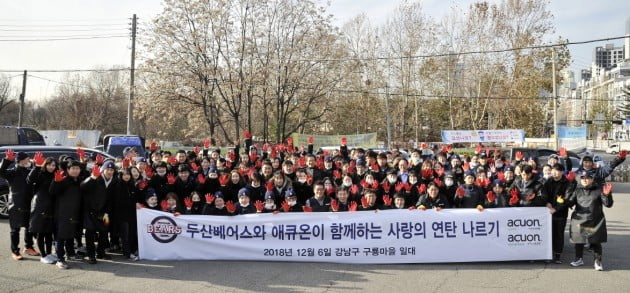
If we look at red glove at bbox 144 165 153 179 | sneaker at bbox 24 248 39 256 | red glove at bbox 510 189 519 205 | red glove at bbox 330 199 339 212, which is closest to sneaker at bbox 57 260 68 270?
sneaker at bbox 24 248 39 256

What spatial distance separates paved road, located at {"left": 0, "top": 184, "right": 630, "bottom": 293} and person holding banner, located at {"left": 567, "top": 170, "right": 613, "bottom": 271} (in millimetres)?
287

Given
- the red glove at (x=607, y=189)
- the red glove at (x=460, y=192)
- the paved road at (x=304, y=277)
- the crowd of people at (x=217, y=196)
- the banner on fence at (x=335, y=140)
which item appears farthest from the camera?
the banner on fence at (x=335, y=140)

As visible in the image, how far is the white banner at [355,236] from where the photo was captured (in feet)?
21.7

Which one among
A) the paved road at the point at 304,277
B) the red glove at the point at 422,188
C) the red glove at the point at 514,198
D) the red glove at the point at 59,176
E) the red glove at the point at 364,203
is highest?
the red glove at the point at 59,176

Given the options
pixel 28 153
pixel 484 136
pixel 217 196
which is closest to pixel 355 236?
pixel 217 196

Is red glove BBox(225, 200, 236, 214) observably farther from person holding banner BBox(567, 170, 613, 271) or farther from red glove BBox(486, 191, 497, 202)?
person holding banner BBox(567, 170, 613, 271)

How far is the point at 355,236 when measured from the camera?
6703mm

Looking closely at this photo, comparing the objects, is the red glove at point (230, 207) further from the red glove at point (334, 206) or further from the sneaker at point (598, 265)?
the sneaker at point (598, 265)

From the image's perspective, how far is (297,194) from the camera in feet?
26.4

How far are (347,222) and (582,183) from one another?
131 inches

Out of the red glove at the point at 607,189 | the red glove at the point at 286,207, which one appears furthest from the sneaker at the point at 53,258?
the red glove at the point at 607,189

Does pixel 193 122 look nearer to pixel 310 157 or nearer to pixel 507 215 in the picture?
pixel 310 157

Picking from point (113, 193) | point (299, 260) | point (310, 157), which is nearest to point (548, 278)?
point (299, 260)

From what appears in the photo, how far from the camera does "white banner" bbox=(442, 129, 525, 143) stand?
24.7 m
